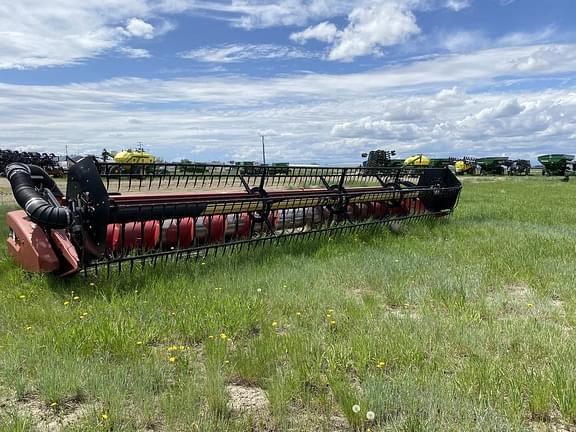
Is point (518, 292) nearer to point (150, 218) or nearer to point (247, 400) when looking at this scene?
point (247, 400)

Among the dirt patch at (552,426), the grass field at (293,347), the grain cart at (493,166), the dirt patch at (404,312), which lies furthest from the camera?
the grain cart at (493,166)

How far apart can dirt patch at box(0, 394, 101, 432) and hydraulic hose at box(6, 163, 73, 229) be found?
183cm

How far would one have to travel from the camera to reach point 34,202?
4250 mm

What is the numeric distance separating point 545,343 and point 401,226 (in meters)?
5.01

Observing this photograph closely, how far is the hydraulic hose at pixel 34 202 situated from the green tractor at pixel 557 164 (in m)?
37.5

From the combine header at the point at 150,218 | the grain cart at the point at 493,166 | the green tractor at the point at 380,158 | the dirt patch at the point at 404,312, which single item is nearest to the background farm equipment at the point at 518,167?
the grain cart at the point at 493,166

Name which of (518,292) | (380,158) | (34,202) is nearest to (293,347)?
(518,292)

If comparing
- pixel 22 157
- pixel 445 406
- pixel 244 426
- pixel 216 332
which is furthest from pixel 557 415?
pixel 22 157

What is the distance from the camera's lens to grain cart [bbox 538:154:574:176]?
118ft

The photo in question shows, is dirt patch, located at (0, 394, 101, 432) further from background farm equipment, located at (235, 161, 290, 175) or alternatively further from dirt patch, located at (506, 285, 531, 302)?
background farm equipment, located at (235, 161, 290, 175)

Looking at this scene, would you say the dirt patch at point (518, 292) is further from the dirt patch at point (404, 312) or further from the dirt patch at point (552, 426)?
the dirt patch at point (552, 426)

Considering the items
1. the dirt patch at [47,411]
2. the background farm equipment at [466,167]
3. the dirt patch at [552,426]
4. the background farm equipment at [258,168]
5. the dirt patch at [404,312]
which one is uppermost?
the background farm equipment at [258,168]

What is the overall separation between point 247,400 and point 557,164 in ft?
130

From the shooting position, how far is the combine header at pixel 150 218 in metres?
4.28
